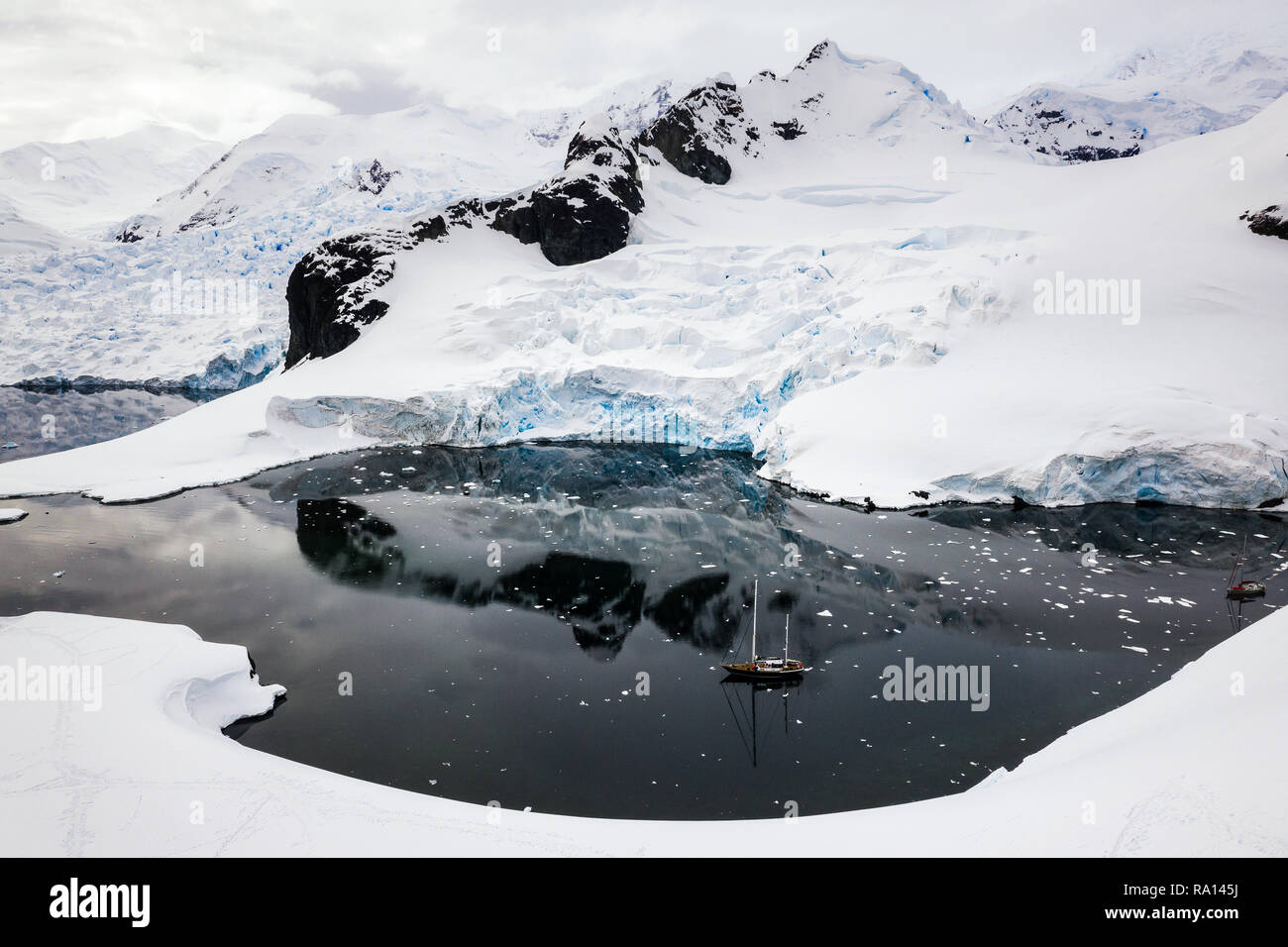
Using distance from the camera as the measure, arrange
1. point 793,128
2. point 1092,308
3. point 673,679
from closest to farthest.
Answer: point 673,679, point 1092,308, point 793,128

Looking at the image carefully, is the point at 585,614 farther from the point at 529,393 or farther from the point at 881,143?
Answer: the point at 881,143

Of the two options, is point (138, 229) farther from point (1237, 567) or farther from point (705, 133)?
point (1237, 567)

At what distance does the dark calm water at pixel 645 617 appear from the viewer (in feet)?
33.2

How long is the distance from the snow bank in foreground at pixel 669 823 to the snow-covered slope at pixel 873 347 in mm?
15488

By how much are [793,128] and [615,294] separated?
33.8 meters

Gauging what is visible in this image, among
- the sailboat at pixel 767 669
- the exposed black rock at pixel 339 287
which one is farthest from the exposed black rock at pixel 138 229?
the sailboat at pixel 767 669

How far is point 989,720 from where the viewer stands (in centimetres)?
1117

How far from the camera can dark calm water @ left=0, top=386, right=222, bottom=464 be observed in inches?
1378

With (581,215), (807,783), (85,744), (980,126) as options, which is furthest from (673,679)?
(980,126)

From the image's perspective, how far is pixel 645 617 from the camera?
1545 centimetres

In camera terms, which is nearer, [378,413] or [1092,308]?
[1092,308]

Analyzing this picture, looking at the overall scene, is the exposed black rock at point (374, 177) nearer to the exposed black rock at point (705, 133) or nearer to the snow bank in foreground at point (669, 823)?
the exposed black rock at point (705, 133)

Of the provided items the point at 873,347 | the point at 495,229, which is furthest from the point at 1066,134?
the point at 495,229

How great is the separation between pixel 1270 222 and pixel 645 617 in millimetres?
36782
